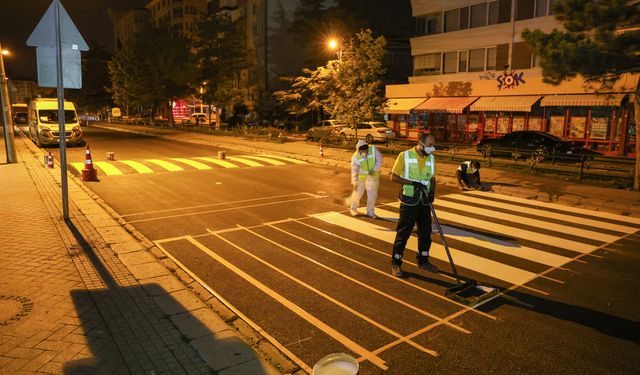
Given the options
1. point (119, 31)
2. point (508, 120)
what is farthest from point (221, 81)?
point (119, 31)

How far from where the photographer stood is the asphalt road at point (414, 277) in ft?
14.7

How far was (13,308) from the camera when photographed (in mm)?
4945

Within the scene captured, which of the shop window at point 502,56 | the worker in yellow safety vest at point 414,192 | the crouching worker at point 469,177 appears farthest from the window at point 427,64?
the worker in yellow safety vest at point 414,192

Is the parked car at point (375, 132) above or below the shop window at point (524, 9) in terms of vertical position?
below

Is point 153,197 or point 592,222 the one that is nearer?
point 592,222

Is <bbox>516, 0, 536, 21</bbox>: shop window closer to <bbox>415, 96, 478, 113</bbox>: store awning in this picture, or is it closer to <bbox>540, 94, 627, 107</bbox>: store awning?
<bbox>415, 96, 478, 113</bbox>: store awning

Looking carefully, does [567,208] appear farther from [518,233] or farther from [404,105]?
[404,105]

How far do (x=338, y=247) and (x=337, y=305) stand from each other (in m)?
2.26

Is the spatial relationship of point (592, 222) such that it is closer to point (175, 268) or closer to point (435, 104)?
point (175, 268)

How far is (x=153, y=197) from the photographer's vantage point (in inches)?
471

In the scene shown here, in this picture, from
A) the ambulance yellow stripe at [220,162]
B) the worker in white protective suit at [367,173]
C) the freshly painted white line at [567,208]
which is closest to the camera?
the worker in white protective suit at [367,173]

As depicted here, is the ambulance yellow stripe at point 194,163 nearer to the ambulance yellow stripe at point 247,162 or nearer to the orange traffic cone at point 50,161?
the ambulance yellow stripe at point 247,162

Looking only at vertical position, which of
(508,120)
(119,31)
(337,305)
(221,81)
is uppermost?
(119,31)

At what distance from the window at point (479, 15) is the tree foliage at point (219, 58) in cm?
2279
